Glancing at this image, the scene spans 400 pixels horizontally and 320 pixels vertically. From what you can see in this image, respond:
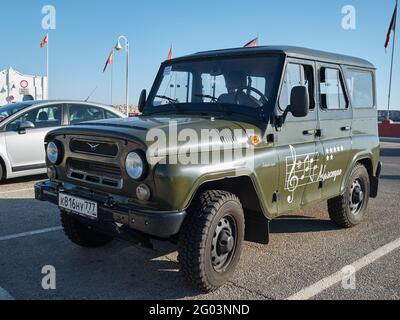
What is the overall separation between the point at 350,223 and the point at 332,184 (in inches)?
33.5

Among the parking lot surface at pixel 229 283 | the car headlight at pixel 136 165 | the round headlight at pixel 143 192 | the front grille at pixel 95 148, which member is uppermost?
the front grille at pixel 95 148

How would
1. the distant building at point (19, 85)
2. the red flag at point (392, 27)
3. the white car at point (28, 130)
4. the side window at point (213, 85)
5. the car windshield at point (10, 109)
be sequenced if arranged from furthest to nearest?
1. the distant building at point (19, 85)
2. the red flag at point (392, 27)
3. the car windshield at point (10, 109)
4. the white car at point (28, 130)
5. the side window at point (213, 85)

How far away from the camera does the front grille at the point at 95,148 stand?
11.3 ft

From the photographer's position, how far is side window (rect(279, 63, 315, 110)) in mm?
4160

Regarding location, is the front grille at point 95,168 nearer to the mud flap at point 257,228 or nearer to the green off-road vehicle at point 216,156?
the green off-road vehicle at point 216,156

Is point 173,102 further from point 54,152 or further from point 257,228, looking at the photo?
point 257,228

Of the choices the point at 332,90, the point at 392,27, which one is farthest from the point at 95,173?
the point at 392,27

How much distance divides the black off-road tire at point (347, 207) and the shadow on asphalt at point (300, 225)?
18cm

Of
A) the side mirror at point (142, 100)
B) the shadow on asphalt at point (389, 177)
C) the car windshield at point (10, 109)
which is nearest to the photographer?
the side mirror at point (142, 100)

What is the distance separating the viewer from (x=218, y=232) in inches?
141

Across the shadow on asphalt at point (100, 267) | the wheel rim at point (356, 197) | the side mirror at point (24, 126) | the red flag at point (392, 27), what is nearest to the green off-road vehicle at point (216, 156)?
the wheel rim at point (356, 197)

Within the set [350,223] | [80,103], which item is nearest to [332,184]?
[350,223]
